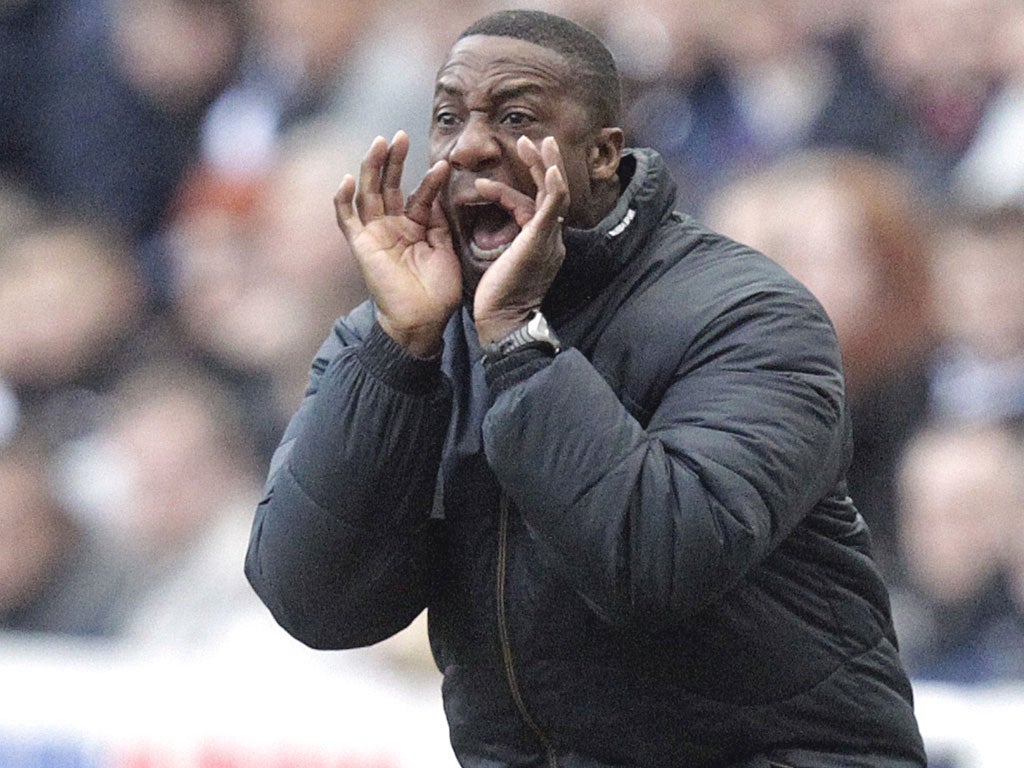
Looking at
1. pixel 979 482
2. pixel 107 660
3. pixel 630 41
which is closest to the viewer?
pixel 979 482

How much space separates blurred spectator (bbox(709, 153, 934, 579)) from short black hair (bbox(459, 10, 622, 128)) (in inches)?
95.6

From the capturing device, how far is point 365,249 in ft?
8.34

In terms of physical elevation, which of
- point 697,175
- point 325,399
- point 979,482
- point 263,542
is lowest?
point 979,482

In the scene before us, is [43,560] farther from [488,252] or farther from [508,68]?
[508,68]

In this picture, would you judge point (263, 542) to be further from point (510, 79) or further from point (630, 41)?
point (630, 41)

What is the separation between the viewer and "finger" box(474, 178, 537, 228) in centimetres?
241

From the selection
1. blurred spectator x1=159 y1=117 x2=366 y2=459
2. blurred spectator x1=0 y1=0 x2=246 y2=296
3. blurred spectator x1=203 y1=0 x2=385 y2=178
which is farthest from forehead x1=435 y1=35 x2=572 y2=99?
blurred spectator x1=0 y1=0 x2=246 y2=296

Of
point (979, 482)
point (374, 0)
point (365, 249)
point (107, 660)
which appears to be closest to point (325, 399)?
point (365, 249)

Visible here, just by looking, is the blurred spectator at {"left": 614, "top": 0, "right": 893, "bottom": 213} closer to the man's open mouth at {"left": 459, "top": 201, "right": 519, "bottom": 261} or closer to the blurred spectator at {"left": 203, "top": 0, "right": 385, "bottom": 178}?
the blurred spectator at {"left": 203, "top": 0, "right": 385, "bottom": 178}

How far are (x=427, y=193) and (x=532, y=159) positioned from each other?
20cm

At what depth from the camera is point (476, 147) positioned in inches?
96.6

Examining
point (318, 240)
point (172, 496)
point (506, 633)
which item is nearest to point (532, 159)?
point (506, 633)

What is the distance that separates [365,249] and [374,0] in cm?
400

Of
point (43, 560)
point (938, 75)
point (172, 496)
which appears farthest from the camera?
point (43, 560)
